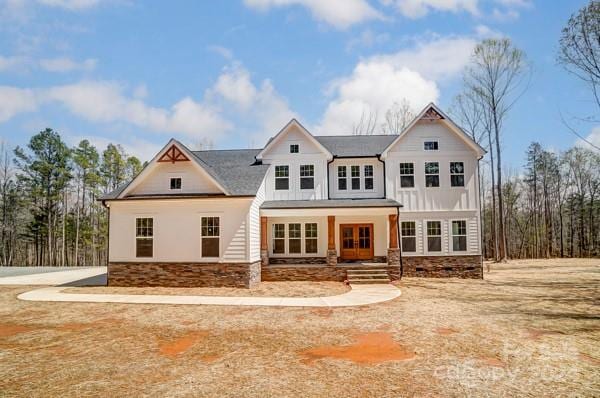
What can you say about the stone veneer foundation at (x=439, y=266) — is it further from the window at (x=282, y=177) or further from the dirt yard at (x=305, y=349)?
the window at (x=282, y=177)

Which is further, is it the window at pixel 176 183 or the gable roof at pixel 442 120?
the gable roof at pixel 442 120

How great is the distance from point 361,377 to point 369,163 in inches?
568

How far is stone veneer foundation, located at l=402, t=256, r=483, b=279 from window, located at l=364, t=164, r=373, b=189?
4196 mm

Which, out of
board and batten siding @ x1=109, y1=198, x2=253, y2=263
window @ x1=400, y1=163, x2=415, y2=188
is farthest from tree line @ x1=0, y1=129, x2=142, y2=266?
window @ x1=400, y1=163, x2=415, y2=188

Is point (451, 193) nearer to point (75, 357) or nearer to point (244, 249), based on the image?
point (244, 249)

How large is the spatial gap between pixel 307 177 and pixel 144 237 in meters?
8.30

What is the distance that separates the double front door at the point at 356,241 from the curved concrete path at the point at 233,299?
4.69 metres

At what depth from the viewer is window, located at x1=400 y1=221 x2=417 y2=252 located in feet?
59.5

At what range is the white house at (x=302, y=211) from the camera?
15.4 metres

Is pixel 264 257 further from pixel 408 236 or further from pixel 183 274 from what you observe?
pixel 408 236

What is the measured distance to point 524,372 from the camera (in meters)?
5.80

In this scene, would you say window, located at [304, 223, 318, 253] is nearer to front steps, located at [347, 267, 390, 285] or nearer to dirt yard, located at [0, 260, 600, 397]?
front steps, located at [347, 267, 390, 285]

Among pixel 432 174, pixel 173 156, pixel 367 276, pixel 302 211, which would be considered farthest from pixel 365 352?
pixel 432 174

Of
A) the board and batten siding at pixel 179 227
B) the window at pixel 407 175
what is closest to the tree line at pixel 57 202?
the board and batten siding at pixel 179 227
